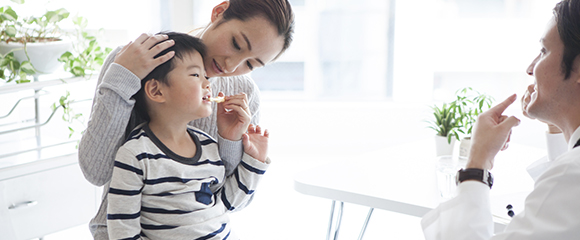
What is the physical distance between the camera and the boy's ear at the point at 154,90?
1279 millimetres

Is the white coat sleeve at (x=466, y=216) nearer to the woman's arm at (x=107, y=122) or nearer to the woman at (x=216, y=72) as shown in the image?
the woman at (x=216, y=72)

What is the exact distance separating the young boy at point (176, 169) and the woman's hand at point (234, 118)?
0.07ft

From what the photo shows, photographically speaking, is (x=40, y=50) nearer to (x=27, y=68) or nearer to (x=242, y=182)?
(x=27, y=68)

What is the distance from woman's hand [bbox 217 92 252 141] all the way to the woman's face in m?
0.08

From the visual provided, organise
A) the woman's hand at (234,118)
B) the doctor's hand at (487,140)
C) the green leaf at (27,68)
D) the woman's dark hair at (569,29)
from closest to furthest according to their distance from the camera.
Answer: the woman's dark hair at (569,29), the doctor's hand at (487,140), the woman's hand at (234,118), the green leaf at (27,68)

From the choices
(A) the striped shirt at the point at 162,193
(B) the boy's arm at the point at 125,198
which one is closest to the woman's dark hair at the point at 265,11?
(A) the striped shirt at the point at 162,193

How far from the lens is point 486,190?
3.95 feet

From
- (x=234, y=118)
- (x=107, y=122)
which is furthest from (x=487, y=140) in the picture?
(x=107, y=122)

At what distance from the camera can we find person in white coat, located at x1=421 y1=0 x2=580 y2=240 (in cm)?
102

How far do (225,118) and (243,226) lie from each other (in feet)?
5.55

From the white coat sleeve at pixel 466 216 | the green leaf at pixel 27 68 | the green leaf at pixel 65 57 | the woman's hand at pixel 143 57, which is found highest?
the woman's hand at pixel 143 57

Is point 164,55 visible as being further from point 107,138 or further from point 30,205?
point 30,205

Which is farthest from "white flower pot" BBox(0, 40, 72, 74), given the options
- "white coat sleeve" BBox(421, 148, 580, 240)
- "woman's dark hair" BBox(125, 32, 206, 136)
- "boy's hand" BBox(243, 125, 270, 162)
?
"white coat sleeve" BBox(421, 148, 580, 240)

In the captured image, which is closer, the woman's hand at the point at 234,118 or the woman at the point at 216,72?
the woman at the point at 216,72
